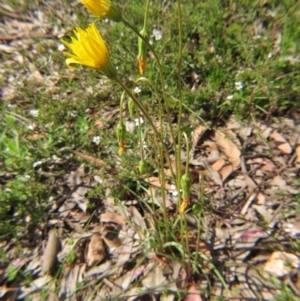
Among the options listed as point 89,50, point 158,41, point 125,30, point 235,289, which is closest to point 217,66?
point 158,41

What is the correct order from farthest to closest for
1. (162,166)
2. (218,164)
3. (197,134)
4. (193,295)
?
(197,134) → (218,164) → (193,295) → (162,166)

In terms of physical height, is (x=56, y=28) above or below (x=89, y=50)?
above

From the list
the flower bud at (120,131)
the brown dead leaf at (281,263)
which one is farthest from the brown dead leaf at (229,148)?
the flower bud at (120,131)

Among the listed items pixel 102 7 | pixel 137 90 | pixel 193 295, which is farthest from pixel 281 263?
pixel 102 7

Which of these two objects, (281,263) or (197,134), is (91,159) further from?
(281,263)

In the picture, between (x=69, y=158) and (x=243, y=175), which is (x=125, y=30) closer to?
(x=69, y=158)

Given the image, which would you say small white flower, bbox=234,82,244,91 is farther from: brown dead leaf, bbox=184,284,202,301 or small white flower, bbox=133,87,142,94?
brown dead leaf, bbox=184,284,202,301

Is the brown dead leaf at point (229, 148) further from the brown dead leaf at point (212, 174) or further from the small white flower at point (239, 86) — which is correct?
the small white flower at point (239, 86)
